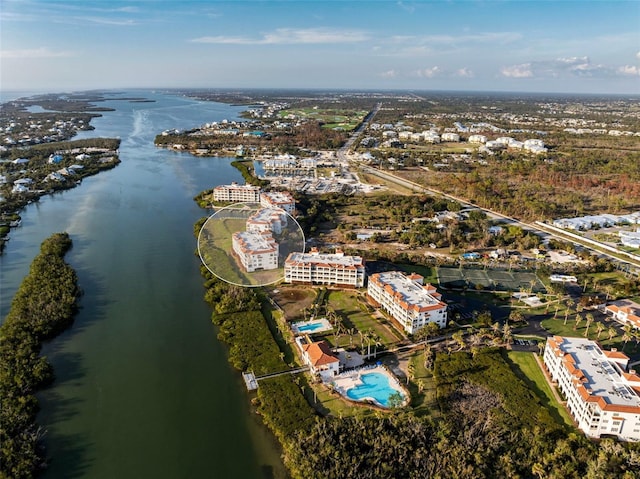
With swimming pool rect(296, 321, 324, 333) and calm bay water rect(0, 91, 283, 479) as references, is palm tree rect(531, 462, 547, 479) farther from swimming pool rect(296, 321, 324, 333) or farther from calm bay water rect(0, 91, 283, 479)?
swimming pool rect(296, 321, 324, 333)

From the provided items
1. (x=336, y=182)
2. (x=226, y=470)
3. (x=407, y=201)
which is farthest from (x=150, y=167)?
(x=226, y=470)

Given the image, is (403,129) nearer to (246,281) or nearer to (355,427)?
(246,281)

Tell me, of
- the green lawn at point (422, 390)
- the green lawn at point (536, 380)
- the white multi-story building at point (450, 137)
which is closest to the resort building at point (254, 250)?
the green lawn at point (422, 390)

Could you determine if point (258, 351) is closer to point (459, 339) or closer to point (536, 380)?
point (459, 339)

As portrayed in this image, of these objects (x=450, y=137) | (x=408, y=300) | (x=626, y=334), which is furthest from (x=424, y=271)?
(x=450, y=137)

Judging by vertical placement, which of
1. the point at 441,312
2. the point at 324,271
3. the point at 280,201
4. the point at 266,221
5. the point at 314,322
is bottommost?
the point at 314,322
